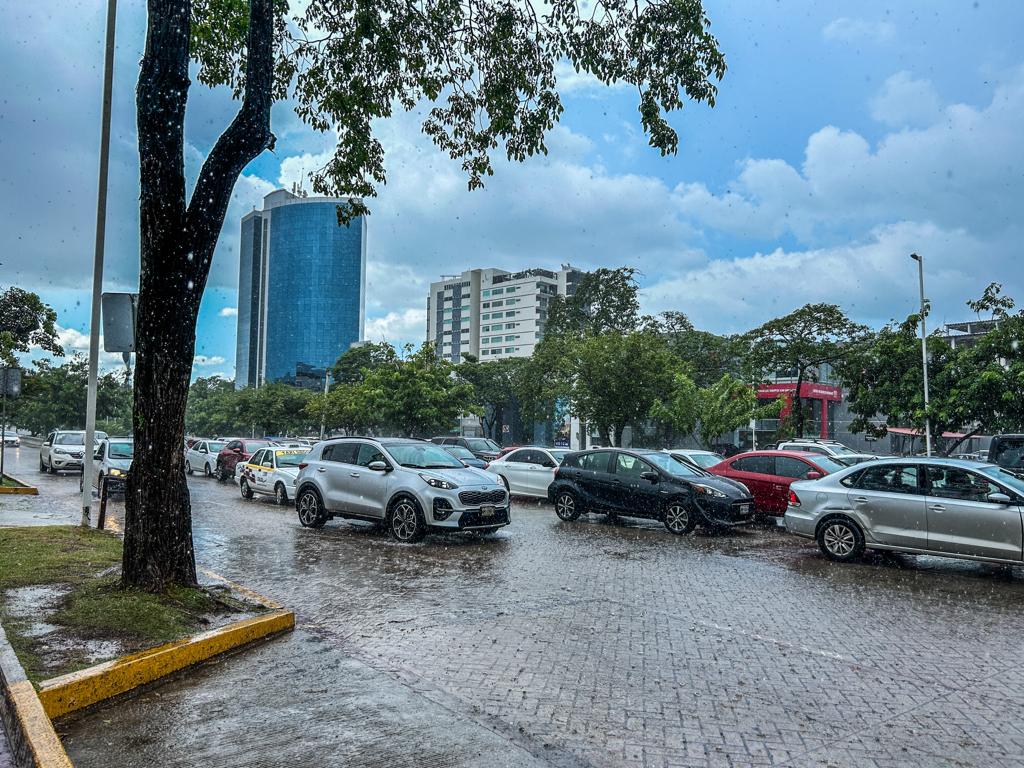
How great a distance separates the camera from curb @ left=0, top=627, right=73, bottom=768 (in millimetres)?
3779

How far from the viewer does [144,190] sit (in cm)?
698

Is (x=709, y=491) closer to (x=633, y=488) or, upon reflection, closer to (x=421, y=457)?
(x=633, y=488)

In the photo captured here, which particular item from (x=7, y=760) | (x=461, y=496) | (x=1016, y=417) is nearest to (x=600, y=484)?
(x=461, y=496)

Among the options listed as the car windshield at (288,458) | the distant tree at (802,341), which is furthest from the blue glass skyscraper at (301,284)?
the car windshield at (288,458)

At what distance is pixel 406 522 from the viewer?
12.2 m

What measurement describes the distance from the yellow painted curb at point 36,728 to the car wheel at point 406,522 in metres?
7.49

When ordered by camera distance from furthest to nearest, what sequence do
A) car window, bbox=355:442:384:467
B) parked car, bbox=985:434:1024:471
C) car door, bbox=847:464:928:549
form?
1. parked car, bbox=985:434:1024:471
2. car window, bbox=355:442:384:467
3. car door, bbox=847:464:928:549

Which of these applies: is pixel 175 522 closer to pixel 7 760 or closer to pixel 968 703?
pixel 7 760

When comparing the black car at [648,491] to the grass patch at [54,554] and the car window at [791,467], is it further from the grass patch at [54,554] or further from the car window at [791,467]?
the grass patch at [54,554]

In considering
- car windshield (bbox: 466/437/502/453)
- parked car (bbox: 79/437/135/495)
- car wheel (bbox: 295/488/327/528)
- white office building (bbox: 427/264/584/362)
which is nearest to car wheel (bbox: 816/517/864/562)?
car wheel (bbox: 295/488/327/528)

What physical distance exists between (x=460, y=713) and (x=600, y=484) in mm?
10906

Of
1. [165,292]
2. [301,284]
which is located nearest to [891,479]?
[165,292]

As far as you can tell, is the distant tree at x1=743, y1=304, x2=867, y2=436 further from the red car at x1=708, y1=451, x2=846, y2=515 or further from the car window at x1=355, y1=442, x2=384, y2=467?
the car window at x1=355, y1=442, x2=384, y2=467

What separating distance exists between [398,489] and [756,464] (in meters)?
8.08
